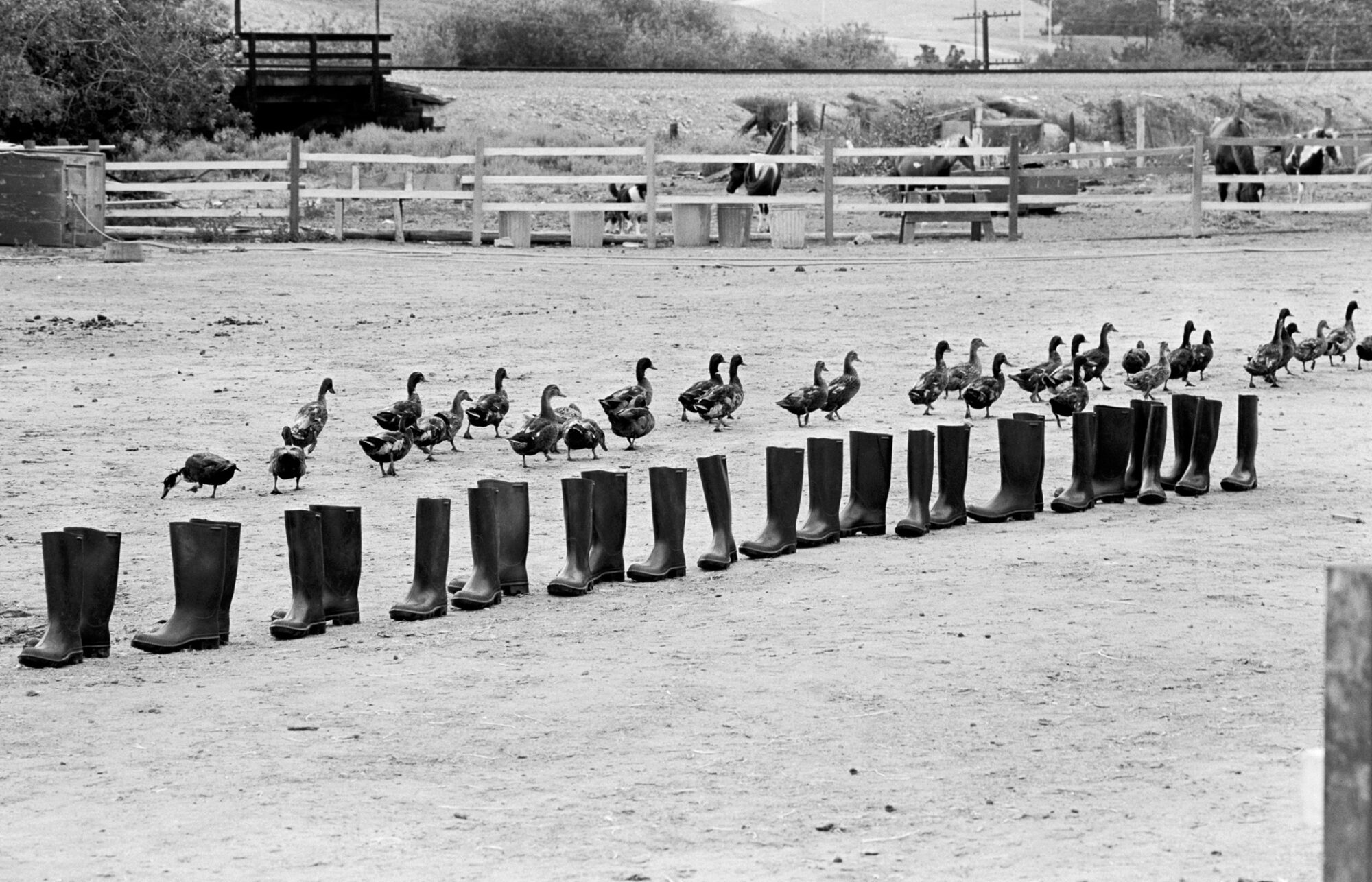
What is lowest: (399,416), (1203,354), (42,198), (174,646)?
(174,646)

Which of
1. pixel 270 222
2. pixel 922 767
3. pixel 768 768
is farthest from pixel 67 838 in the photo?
pixel 270 222

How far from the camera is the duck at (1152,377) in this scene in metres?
14.6

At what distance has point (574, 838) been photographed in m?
5.55

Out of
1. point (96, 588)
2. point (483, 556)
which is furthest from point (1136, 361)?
point (96, 588)

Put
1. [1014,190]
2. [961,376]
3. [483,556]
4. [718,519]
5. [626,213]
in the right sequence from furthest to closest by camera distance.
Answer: [626,213]
[1014,190]
[961,376]
[718,519]
[483,556]

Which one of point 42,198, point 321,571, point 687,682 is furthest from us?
point 42,198

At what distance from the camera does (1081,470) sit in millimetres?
10711

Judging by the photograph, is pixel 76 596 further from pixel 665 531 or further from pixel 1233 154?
pixel 1233 154

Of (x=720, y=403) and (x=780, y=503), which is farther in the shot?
(x=720, y=403)

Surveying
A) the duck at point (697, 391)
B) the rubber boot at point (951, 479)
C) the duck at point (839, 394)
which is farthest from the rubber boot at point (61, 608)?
the duck at point (839, 394)

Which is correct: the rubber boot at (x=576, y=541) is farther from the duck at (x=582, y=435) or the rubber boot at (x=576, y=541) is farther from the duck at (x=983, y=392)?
the duck at (x=983, y=392)

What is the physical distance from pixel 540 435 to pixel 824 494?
2800 millimetres

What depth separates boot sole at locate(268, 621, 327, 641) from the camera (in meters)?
8.30

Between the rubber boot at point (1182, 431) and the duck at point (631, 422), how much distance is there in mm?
3543
